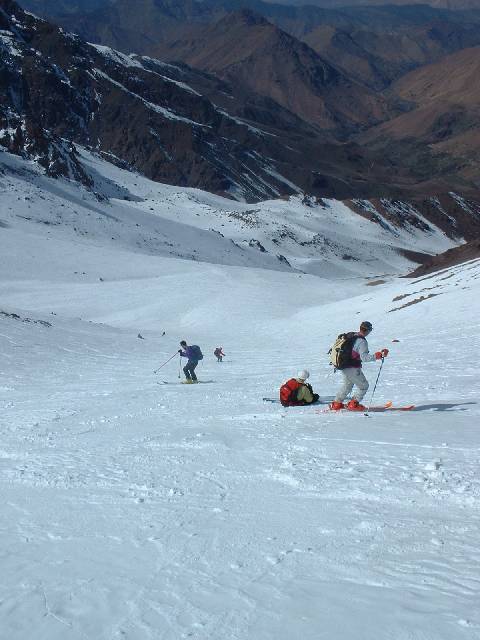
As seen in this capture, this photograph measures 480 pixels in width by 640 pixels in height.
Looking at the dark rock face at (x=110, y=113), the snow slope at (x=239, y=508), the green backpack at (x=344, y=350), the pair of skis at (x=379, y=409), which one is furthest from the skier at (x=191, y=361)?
the dark rock face at (x=110, y=113)

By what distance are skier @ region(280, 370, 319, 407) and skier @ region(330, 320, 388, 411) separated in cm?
78

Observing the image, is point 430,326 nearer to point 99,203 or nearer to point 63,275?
point 63,275

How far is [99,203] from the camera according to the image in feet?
230

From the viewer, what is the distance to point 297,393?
10227 mm

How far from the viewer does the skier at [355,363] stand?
9.08m

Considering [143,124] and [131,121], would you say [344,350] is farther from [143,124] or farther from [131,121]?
[131,121]

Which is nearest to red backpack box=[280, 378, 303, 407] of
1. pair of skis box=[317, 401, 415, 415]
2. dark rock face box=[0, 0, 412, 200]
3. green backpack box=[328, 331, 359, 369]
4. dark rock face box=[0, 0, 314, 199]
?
pair of skis box=[317, 401, 415, 415]

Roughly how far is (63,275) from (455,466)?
135 ft

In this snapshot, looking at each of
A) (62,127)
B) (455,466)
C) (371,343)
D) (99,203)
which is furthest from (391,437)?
(62,127)

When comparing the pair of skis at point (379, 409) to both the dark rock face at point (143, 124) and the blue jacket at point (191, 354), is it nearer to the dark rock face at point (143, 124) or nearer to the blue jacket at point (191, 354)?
the blue jacket at point (191, 354)

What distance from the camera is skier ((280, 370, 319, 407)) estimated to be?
10.2 metres

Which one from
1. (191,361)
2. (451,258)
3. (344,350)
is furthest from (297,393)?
(451,258)

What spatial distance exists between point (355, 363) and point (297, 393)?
52.0 inches

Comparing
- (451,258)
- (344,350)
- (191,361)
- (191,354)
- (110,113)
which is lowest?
(191,361)
